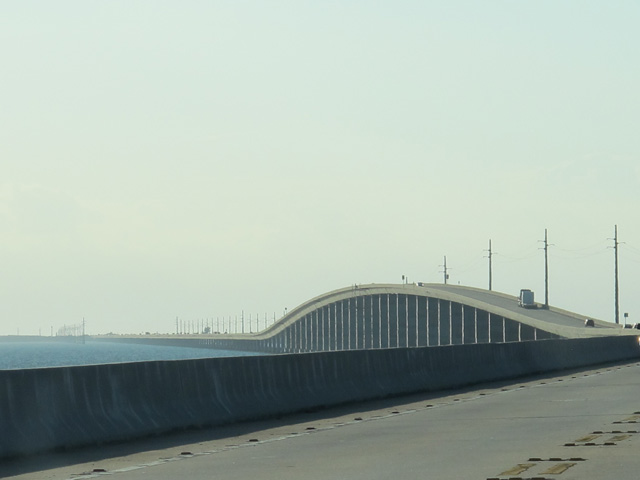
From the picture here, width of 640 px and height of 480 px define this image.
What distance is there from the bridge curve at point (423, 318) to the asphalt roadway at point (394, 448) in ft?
330

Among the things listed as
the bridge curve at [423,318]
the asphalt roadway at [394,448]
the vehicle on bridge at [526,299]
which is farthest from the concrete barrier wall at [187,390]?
the vehicle on bridge at [526,299]

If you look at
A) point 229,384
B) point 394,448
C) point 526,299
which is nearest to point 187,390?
point 229,384

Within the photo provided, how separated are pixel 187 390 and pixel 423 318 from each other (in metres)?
144

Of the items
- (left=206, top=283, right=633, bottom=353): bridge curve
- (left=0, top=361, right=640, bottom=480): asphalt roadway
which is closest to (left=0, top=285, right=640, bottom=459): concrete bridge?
(left=0, top=361, right=640, bottom=480): asphalt roadway

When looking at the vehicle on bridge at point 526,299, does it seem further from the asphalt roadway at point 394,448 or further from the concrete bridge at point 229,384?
the asphalt roadway at point 394,448

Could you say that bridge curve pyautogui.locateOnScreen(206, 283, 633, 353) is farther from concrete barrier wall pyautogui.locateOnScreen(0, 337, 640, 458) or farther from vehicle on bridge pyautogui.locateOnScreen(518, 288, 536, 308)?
concrete barrier wall pyautogui.locateOnScreen(0, 337, 640, 458)

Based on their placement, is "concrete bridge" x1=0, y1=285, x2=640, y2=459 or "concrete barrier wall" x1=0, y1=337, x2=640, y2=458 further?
"concrete bridge" x1=0, y1=285, x2=640, y2=459

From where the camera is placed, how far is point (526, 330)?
459ft

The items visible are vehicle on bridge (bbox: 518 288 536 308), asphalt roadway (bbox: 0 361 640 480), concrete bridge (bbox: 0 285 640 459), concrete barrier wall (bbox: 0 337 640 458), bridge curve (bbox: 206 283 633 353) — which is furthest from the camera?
vehicle on bridge (bbox: 518 288 536 308)

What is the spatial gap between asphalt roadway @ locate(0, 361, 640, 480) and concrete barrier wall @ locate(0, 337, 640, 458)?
312 mm

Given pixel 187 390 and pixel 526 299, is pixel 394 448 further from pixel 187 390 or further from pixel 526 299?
pixel 526 299

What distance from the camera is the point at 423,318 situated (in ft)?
527

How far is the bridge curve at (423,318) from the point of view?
460 ft

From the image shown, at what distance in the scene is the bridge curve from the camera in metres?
140
